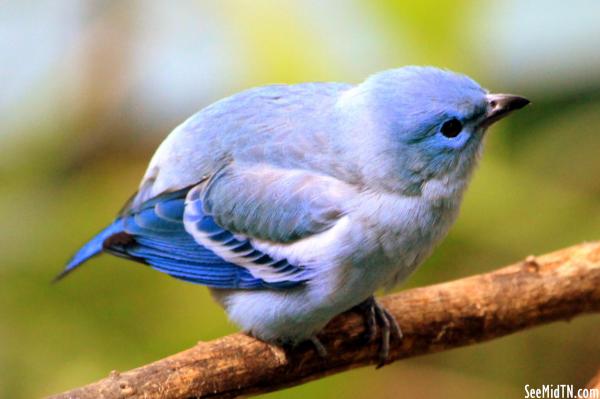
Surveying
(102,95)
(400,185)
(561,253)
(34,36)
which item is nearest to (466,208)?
(561,253)

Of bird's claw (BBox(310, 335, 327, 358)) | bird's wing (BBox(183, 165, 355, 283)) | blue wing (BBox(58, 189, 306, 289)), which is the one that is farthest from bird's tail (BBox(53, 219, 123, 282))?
bird's claw (BBox(310, 335, 327, 358))

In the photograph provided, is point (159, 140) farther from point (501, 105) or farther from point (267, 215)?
point (501, 105)

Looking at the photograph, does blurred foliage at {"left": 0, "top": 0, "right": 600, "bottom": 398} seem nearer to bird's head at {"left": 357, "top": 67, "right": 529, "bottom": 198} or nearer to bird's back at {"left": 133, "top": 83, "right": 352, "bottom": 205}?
bird's back at {"left": 133, "top": 83, "right": 352, "bottom": 205}

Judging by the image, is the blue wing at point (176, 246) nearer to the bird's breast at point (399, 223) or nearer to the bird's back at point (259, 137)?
the bird's back at point (259, 137)

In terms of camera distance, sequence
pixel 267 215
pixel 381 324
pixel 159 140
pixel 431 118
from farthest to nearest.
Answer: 1. pixel 159 140
2. pixel 381 324
3. pixel 267 215
4. pixel 431 118

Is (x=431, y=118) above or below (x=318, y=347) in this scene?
above

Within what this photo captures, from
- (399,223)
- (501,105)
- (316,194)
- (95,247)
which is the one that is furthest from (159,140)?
(501,105)
